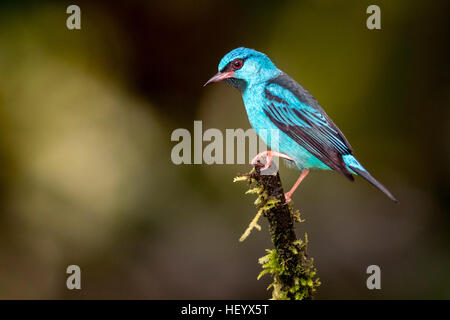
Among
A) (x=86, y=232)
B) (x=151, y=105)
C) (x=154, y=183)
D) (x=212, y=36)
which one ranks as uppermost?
(x=212, y=36)

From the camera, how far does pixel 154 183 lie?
627cm

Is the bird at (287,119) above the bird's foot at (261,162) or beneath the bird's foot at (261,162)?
above

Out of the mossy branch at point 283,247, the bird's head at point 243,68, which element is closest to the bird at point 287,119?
the bird's head at point 243,68

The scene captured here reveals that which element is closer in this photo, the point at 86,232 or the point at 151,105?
the point at 86,232

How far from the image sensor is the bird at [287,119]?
454 cm

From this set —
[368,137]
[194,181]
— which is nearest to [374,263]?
[368,137]

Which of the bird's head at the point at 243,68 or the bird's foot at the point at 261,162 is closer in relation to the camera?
the bird's foot at the point at 261,162

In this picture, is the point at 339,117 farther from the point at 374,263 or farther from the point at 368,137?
the point at 374,263

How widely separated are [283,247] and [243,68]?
1.98 metres

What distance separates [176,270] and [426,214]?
3183 millimetres

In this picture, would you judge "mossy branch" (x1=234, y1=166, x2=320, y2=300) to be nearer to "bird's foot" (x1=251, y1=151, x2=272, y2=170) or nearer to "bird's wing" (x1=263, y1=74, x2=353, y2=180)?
"bird's foot" (x1=251, y1=151, x2=272, y2=170)

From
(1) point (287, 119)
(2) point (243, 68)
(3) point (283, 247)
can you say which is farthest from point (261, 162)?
(2) point (243, 68)

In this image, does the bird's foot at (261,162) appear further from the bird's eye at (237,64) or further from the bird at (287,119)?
the bird's eye at (237,64)

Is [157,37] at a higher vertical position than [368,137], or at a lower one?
higher
